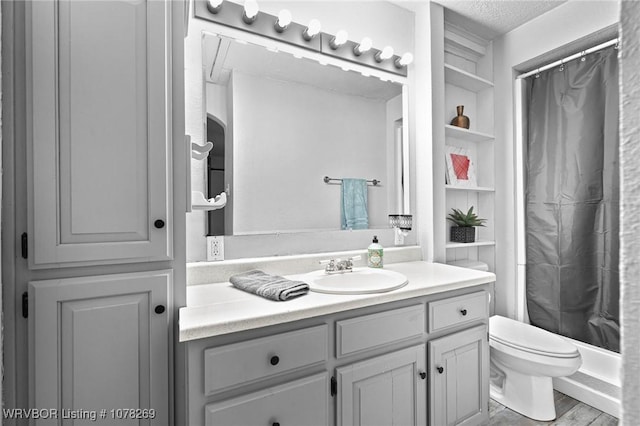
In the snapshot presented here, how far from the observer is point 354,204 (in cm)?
211

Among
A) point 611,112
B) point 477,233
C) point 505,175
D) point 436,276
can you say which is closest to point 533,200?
point 505,175

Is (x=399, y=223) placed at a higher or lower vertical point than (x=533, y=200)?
lower

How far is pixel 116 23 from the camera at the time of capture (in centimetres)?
108

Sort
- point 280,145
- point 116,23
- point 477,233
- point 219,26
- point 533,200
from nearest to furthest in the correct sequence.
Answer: point 116,23 → point 219,26 → point 280,145 → point 533,200 → point 477,233

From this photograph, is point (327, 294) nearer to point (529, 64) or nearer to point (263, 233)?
point (263, 233)

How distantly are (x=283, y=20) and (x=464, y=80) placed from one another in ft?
4.77

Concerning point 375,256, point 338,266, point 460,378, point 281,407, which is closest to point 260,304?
point 281,407

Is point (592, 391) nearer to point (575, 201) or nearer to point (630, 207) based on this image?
point (575, 201)

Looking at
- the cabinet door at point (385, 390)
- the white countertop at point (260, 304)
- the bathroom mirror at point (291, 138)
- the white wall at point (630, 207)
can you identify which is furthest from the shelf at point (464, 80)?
the white wall at point (630, 207)

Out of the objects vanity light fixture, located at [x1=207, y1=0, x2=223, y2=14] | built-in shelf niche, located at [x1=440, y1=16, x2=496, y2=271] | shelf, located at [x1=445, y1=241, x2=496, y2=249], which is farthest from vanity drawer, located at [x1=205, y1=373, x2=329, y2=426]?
vanity light fixture, located at [x1=207, y1=0, x2=223, y2=14]

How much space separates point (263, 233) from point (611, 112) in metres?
2.12

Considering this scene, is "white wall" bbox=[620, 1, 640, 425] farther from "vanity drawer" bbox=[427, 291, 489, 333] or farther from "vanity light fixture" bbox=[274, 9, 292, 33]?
"vanity light fixture" bbox=[274, 9, 292, 33]

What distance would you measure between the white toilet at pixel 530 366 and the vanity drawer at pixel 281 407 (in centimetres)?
123

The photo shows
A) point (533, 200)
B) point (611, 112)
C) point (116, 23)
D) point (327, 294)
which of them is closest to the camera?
point (116, 23)
